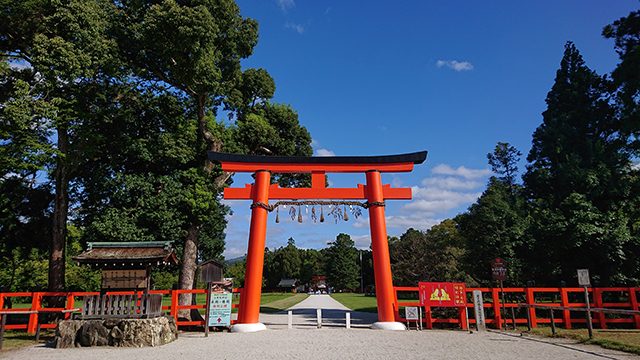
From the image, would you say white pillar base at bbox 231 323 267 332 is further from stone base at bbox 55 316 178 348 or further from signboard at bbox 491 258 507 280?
signboard at bbox 491 258 507 280

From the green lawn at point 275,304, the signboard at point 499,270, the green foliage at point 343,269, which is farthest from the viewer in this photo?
the green foliage at point 343,269

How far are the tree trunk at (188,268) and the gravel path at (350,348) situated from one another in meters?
3.55

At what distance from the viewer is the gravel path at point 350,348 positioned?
6.44 meters

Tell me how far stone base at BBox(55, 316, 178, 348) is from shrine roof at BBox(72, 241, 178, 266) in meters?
1.66

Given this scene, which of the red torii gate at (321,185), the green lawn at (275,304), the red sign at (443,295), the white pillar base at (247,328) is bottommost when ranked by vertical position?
the green lawn at (275,304)

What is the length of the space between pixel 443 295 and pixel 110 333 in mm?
9282

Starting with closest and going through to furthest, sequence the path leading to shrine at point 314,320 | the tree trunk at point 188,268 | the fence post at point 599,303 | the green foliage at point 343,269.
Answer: the fence post at point 599,303 → the path leading to shrine at point 314,320 → the tree trunk at point 188,268 → the green foliage at point 343,269

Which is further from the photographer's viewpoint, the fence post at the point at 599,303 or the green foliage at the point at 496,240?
the green foliage at the point at 496,240

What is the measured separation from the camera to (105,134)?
1384cm

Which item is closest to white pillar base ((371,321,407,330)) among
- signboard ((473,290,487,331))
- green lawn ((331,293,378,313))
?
signboard ((473,290,487,331))

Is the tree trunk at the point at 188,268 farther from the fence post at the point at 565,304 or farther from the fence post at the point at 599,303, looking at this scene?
the fence post at the point at 599,303

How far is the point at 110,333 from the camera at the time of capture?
819 cm

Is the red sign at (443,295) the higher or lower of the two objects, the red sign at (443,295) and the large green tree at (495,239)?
the lower

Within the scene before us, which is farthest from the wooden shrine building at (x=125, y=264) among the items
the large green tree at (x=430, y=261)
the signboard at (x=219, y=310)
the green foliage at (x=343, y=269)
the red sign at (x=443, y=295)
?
the green foliage at (x=343, y=269)
